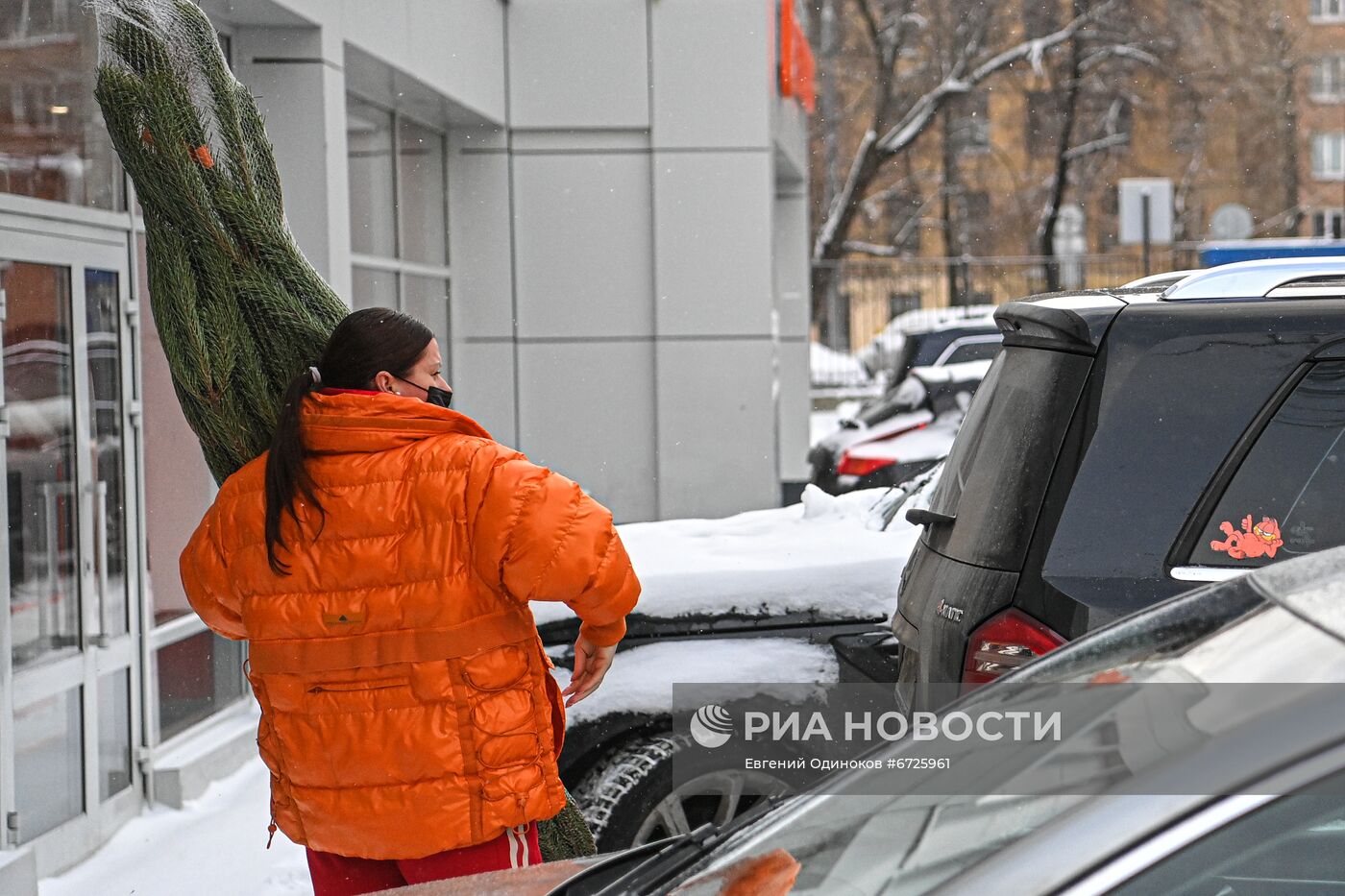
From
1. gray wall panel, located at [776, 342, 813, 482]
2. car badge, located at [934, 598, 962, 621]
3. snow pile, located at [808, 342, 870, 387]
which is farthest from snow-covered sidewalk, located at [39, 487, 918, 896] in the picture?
snow pile, located at [808, 342, 870, 387]

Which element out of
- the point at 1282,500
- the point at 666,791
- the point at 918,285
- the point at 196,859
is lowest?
the point at 196,859

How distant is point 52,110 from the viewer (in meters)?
5.58

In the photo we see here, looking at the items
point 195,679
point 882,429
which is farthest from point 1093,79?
point 195,679

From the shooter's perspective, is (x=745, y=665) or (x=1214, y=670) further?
(x=745, y=665)

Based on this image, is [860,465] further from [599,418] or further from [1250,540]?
[1250,540]

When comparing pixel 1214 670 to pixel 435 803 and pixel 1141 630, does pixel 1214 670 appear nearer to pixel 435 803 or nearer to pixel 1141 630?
pixel 1141 630

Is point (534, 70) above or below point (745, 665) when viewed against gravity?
above

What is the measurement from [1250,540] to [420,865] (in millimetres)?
1728

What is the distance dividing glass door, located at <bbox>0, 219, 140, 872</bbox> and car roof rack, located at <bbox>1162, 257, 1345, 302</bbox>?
382 cm

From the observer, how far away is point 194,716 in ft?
21.8

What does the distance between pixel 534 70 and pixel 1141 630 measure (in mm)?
10140

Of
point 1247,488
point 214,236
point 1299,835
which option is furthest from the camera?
point 214,236

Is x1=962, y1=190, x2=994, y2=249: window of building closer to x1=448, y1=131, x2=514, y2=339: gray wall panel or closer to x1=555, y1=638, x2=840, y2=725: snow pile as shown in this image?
x1=448, y1=131, x2=514, y2=339: gray wall panel

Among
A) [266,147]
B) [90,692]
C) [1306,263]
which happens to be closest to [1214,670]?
[1306,263]
